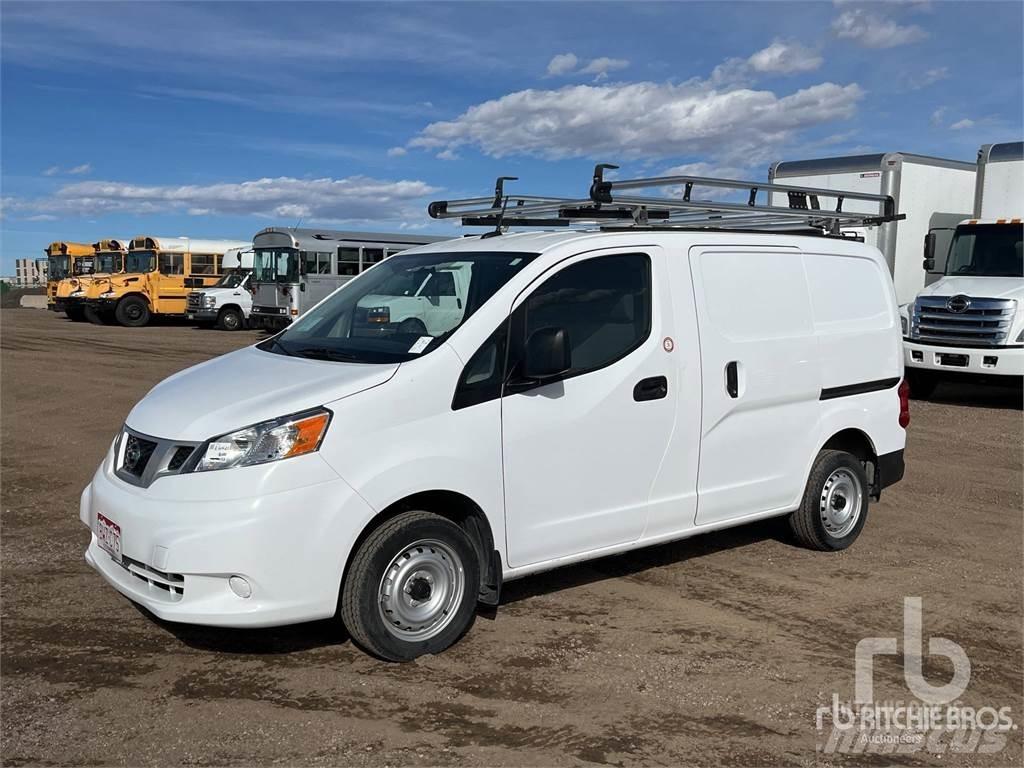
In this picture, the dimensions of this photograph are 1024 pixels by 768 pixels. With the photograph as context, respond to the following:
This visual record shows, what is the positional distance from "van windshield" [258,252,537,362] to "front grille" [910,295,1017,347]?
9.94 meters

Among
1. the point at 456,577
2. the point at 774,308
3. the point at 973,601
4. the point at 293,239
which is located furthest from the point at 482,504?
the point at 293,239

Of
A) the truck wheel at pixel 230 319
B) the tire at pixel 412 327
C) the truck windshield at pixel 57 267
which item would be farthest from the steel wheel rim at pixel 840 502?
the truck windshield at pixel 57 267

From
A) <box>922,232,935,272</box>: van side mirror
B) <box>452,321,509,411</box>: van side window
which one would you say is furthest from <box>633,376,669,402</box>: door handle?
<box>922,232,935,272</box>: van side mirror

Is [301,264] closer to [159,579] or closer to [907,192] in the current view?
[907,192]

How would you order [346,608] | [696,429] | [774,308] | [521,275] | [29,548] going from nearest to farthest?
[346,608] < [521,275] < [696,429] < [774,308] < [29,548]

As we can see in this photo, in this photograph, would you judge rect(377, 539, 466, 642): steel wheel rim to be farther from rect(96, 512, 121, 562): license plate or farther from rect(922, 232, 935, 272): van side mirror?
rect(922, 232, 935, 272): van side mirror

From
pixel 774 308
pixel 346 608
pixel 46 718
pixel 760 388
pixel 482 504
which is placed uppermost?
pixel 774 308

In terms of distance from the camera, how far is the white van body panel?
4.03 metres

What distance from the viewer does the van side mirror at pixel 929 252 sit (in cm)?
1436

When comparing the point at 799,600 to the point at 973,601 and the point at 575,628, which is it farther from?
the point at 575,628

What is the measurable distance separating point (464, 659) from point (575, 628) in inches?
27.0

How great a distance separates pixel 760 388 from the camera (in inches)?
221

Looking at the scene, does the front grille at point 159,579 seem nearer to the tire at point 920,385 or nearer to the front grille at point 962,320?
the front grille at point 962,320

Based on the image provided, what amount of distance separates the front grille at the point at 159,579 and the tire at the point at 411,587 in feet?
2.27
